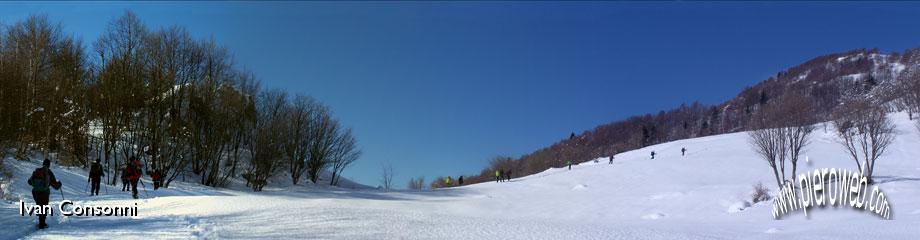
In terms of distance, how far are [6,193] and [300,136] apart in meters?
27.7

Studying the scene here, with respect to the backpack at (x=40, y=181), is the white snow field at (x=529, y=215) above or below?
below

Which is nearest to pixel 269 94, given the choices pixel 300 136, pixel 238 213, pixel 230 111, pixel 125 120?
pixel 300 136

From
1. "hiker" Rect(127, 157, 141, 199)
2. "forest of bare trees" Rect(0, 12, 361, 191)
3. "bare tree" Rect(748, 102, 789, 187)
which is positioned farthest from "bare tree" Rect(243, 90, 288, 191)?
"bare tree" Rect(748, 102, 789, 187)

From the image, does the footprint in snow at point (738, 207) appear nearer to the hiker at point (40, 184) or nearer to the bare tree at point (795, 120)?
the bare tree at point (795, 120)

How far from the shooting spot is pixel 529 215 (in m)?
22.4

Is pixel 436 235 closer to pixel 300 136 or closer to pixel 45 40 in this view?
pixel 45 40

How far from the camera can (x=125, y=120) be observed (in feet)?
104

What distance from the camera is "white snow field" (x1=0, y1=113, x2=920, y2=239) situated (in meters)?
11.7

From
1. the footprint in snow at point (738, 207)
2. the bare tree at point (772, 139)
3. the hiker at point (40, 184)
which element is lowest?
the footprint in snow at point (738, 207)

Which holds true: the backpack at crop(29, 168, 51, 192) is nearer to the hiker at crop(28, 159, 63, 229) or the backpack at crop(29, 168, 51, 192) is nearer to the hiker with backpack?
the hiker at crop(28, 159, 63, 229)

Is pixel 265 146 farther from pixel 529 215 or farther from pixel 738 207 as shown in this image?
pixel 738 207

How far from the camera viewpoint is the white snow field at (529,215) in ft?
38.2

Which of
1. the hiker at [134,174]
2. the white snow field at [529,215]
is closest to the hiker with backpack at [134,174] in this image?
the hiker at [134,174]

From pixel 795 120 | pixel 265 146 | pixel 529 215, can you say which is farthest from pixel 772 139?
pixel 265 146
